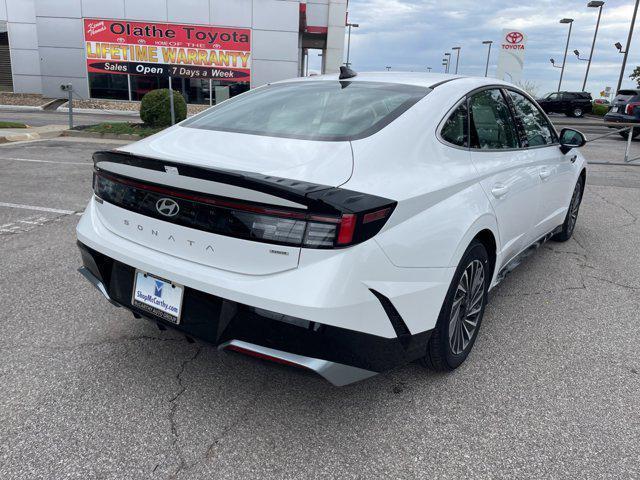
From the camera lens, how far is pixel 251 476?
2.09m

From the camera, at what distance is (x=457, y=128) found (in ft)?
9.41

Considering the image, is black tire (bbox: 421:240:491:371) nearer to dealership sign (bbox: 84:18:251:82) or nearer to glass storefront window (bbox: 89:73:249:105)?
dealership sign (bbox: 84:18:251:82)

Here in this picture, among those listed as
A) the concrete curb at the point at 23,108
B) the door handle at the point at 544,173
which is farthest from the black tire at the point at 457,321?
the concrete curb at the point at 23,108

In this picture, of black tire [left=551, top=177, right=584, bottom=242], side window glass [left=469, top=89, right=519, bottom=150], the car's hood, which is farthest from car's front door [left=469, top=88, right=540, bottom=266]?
black tire [left=551, top=177, right=584, bottom=242]

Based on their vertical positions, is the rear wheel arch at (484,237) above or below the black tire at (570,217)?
above

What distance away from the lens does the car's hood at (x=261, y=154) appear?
2153mm

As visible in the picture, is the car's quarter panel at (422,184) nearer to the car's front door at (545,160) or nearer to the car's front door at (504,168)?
the car's front door at (504,168)

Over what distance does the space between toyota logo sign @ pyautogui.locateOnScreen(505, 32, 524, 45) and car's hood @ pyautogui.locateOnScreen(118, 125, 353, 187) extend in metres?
22.6

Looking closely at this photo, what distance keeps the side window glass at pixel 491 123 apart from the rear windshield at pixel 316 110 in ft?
1.35

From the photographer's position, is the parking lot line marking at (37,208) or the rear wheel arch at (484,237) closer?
the rear wheel arch at (484,237)

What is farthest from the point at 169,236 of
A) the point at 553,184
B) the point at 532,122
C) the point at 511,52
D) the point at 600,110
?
the point at 600,110

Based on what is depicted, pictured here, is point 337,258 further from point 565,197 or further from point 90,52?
point 90,52

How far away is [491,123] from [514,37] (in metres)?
21.5

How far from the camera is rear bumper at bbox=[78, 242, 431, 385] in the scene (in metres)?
2.06
